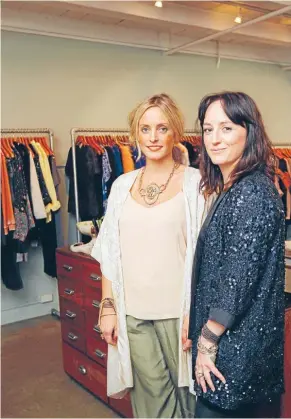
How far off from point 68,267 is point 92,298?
289mm

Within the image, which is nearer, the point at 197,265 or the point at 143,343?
the point at 197,265

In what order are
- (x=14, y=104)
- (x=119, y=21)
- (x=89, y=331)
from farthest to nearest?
(x=119, y=21), (x=14, y=104), (x=89, y=331)

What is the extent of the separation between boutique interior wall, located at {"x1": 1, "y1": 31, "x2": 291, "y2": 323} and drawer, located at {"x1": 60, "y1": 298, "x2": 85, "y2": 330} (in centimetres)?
142

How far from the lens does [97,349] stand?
251cm

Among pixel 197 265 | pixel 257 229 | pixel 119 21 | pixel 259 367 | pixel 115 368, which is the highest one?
pixel 119 21

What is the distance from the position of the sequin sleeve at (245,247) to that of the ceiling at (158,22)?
102 inches

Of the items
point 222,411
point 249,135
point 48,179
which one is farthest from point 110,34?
point 222,411

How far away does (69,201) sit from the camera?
4.08 meters

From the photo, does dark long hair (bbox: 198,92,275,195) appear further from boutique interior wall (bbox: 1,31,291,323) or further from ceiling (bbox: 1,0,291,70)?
boutique interior wall (bbox: 1,31,291,323)

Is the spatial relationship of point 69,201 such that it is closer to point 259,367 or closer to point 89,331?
point 89,331

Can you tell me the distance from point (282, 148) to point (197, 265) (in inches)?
180

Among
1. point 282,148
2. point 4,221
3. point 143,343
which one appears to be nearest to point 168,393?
point 143,343

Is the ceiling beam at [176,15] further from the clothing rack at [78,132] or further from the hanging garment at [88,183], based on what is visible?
the hanging garment at [88,183]

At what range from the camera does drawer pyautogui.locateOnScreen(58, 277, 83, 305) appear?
2.61 meters
